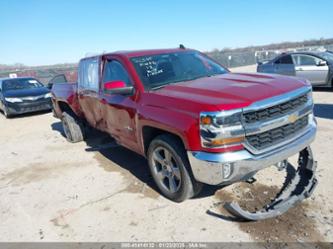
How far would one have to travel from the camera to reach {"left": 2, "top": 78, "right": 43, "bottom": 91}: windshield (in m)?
12.4

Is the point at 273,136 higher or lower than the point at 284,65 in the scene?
lower

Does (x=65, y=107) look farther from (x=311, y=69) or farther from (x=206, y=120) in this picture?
(x=311, y=69)

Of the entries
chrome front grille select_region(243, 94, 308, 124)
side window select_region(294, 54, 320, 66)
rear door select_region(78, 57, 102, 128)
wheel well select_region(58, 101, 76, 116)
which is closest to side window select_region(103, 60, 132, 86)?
rear door select_region(78, 57, 102, 128)

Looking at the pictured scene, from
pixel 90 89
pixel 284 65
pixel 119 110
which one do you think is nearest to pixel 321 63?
pixel 284 65

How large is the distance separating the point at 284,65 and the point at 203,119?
10017mm

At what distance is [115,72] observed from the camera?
4598 millimetres

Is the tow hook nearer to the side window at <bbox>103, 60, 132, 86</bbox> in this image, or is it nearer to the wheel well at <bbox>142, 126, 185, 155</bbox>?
the wheel well at <bbox>142, 126, 185, 155</bbox>

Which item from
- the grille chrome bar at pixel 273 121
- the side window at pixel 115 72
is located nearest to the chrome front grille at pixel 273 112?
the grille chrome bar at pixel 273 121

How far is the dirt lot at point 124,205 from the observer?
3143 mm

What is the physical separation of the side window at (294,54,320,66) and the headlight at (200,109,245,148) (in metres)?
9.28

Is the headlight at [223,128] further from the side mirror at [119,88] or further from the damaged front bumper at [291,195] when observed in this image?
the side mirror at [119,88]

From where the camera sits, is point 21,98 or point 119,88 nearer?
point 119,88

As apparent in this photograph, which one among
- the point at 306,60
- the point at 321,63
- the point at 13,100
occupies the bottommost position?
the point at 13,100

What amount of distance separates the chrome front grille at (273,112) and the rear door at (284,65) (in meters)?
8.77
